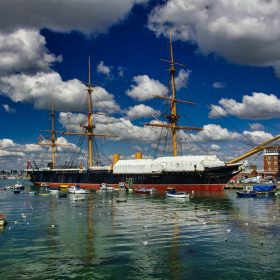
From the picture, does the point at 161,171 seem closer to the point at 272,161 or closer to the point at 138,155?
the point at 138,155

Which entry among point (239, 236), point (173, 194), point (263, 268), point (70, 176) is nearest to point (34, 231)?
point (239, 236)

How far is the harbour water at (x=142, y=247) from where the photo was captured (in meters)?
23.9

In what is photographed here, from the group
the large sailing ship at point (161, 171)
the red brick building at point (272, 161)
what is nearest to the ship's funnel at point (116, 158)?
the large sailing ship at point (161, 171)

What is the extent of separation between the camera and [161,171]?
106000 mm

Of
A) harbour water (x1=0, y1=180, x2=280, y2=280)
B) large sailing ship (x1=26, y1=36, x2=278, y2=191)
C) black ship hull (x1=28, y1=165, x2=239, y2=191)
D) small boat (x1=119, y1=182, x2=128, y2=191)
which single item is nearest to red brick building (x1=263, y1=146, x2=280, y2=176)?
large sailing ship (x1=26, y1=36, x2=278, y2=191)

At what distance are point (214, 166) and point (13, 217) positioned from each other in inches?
2323

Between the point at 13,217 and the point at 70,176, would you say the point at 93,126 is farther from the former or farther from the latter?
the point at 13,217

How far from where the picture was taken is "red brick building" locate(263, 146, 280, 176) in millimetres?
176625

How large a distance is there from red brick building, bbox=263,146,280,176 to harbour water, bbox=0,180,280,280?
13596cm

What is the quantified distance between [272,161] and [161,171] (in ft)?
304

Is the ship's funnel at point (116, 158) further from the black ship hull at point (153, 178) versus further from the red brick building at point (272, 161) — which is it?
the red brick building at point (272, 161)

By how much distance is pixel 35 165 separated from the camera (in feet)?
518

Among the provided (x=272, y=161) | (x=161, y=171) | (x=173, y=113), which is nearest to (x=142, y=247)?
(x=161, y=171)

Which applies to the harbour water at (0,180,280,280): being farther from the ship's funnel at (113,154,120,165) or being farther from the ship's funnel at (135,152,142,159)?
the ship's funnel at (113,154,120,165)
